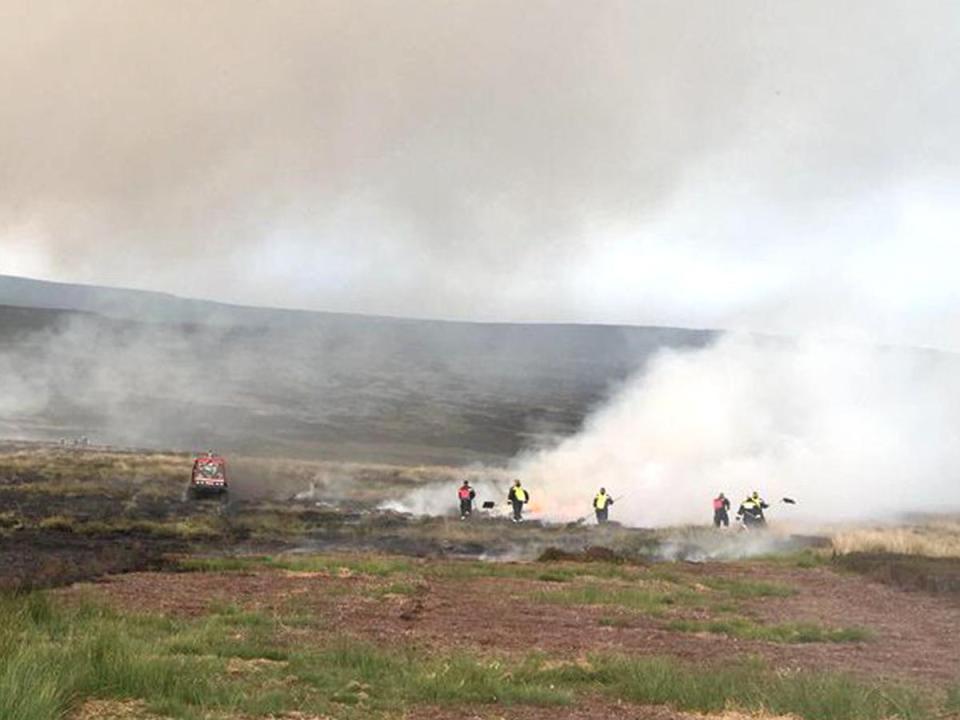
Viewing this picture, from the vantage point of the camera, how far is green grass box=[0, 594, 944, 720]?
388 inches

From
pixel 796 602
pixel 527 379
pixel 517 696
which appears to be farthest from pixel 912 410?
pixel 527 379

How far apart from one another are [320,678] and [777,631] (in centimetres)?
1006

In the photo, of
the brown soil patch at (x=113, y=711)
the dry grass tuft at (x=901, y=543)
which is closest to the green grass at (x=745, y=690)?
the brown soil patch at (x=113, y=711)

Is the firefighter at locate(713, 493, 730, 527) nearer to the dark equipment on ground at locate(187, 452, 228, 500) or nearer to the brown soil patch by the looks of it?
the dark equipment on ground at locate(187, 452, 228, 500)

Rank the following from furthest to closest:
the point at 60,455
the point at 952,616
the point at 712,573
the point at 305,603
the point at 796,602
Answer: the point at 60,455
the point at 712,573
the point at 796,602
the point at 952,616
the point at 305,603

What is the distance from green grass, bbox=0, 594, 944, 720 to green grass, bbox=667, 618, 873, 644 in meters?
3.80

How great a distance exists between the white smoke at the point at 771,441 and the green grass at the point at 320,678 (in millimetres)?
38097

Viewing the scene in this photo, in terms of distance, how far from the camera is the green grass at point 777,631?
1786cm

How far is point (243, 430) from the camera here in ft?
340

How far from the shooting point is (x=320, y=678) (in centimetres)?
1186

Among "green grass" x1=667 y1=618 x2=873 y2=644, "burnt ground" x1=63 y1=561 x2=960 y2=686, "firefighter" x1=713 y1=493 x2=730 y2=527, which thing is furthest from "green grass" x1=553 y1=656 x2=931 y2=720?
"firefighter" x1=713 y1=493 x2=730 y2=527

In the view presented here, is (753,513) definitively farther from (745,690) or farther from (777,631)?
(745,690)

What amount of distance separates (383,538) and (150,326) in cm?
15170

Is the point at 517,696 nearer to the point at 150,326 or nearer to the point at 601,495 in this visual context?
the point at 601,495
